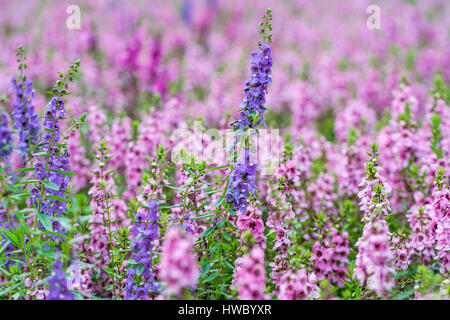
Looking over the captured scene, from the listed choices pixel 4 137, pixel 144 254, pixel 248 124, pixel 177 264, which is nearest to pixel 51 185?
pixel 4 137

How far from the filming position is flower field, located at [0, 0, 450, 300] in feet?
9.03

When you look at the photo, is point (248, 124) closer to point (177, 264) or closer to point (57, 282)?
point (177, 264)

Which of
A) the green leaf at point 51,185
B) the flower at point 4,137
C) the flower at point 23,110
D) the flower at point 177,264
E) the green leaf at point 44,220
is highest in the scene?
the flower at point 23,110

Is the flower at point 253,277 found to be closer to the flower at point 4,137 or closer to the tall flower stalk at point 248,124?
the tall flower stalk at point 248,124

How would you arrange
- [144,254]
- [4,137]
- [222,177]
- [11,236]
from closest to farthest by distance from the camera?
[4,137] < [144,254] < [11,236] < [222,177]

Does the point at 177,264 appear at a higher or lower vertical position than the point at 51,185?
lower

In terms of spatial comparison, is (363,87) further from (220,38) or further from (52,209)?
(52,209)

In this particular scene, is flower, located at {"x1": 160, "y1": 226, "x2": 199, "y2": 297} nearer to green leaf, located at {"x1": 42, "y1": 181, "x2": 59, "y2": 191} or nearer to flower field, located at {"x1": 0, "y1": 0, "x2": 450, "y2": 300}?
flower field, located at {"x1": 0, "y1": 0, "x2": 450, "y2": 300}

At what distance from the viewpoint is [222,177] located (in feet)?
12.7

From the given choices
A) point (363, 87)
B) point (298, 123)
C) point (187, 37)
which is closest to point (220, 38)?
point (187, 37)

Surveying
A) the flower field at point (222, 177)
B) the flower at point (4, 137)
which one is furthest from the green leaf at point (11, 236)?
the flower at point (4, 137)

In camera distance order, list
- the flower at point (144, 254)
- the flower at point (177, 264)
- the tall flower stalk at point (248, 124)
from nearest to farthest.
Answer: the flower at point (177, 264) → the flower at point (144, 254) → the tall flower stalk at point (248, 124)

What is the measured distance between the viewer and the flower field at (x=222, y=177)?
2.75m

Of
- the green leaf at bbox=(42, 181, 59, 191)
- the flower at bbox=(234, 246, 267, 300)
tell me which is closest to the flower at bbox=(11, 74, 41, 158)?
the green leaf at bbox=(42, 181, 59, 191)
